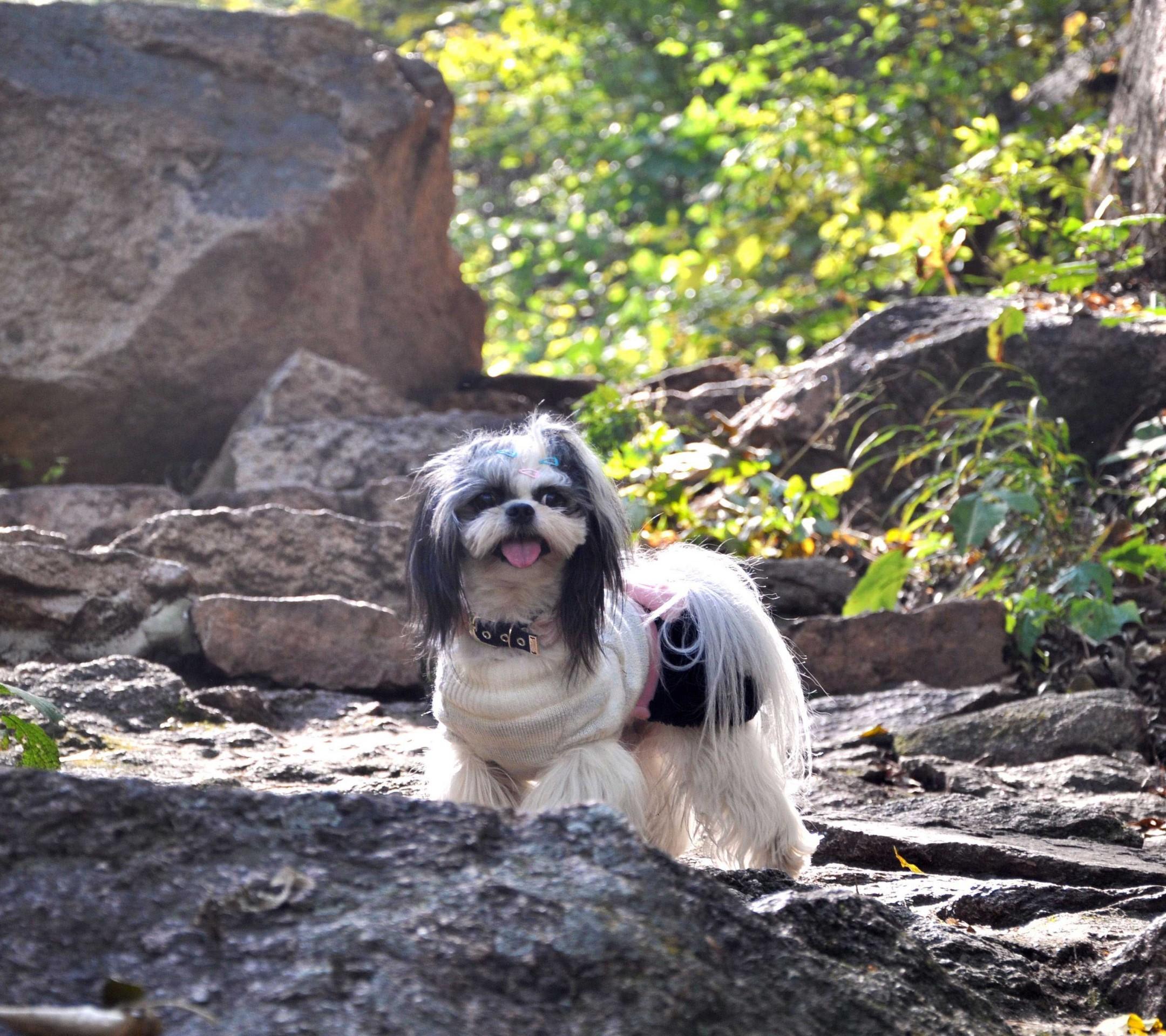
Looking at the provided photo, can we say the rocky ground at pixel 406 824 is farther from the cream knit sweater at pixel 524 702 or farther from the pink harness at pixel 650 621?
the pink harness at pixel 650 621

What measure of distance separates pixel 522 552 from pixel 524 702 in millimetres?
356

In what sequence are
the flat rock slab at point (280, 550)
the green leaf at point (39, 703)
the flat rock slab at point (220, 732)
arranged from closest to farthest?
the green leaf at point (39, 703) → the flat rock slab at point (220, 732) → the flat rock slab at point (280, 550)

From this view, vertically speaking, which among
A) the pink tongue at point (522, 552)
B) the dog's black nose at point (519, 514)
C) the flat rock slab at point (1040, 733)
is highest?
the dog's black nose at point (519, 514)

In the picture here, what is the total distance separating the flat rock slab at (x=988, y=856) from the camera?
11.3ft

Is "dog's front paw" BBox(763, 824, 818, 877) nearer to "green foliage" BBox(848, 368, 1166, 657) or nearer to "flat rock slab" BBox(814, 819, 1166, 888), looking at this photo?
"flat rock slab" BBox(814, 819, 1166, 888)

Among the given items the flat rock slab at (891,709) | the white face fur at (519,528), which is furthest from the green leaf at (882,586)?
the white face fur at (519,528)

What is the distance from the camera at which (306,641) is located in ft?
16.9

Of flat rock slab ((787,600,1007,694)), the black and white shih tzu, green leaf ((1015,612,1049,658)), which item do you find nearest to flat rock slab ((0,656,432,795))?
the black and white shih tzu

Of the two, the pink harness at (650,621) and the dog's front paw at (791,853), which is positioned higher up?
the pink harness at (650,621)

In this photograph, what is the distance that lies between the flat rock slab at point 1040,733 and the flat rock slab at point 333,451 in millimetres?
2651

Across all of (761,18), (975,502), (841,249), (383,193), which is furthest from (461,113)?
(975,502)

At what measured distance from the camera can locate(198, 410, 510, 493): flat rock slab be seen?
21.7 ft

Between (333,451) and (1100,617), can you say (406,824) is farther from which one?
(333,451)

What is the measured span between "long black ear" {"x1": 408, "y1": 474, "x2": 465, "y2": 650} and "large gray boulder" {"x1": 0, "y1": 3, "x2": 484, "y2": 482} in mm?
3997
